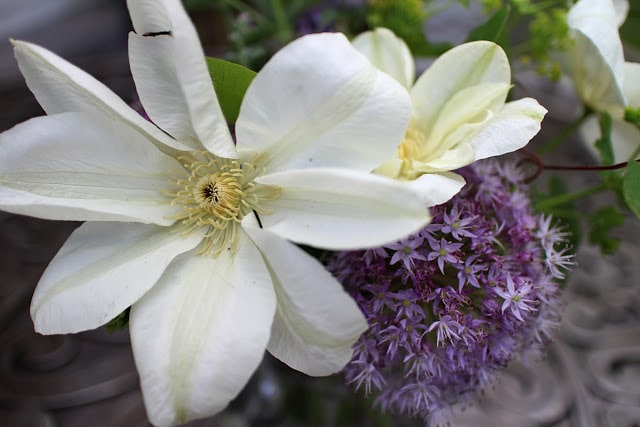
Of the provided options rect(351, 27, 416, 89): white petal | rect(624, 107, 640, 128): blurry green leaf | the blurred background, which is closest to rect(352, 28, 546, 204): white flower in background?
rect(351, 27, 416, 89): white petal

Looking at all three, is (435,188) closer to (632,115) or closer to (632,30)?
(632,115)

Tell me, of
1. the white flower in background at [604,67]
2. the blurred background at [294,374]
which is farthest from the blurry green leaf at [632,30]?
the white flower in background at [604,67]

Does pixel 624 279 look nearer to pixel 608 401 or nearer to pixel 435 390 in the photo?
pixel 608 401

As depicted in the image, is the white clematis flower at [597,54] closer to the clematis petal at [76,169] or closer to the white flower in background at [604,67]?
the white flower in background at [604,67]

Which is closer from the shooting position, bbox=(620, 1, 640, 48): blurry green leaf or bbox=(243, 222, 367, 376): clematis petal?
bbox=(243, 222, 367, 376): clematis petal

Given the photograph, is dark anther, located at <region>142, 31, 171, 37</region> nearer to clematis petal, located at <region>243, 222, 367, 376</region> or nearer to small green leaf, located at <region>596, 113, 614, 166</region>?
clematis petal, located at <region>243, 222, 367, 376</region>

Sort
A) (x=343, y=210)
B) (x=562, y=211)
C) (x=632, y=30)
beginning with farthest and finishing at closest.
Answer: (x=632, y=30)
(x=562, y=211)
(x=343, y=210)

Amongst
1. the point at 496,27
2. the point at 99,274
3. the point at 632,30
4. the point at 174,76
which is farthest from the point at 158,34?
the point at 632,30
